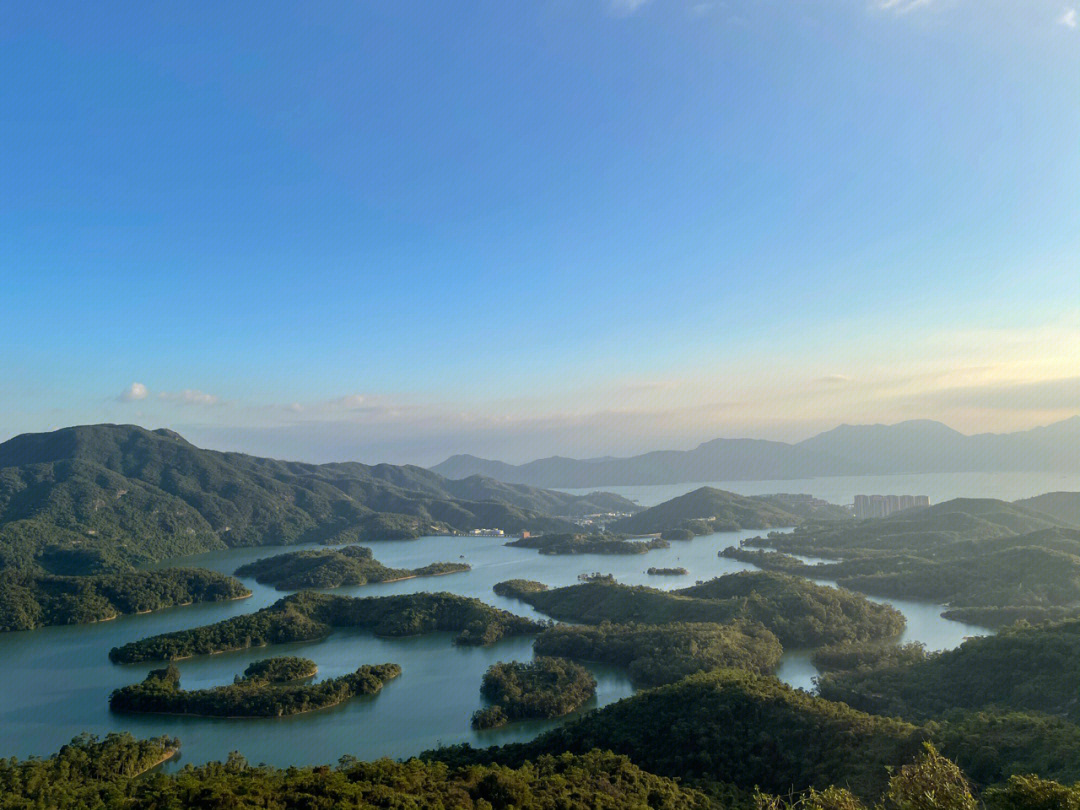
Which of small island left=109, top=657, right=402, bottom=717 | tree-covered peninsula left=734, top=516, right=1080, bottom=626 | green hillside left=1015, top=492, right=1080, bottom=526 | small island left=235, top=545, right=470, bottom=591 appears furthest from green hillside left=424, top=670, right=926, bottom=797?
green hillside left=1015, top=492, right=1080, bottom=526

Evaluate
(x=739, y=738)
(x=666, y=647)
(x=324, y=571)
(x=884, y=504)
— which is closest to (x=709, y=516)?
(x=884, y=504)

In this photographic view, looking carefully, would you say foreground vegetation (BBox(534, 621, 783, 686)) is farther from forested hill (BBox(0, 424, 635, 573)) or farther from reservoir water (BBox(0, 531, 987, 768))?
forested hill (BBox(0, 424, 635, 573))

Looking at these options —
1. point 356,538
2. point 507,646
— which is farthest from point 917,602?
point 356,538

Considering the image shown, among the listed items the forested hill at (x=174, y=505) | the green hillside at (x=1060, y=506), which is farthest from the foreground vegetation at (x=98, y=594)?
the green hillside at (x=1060, y=506)

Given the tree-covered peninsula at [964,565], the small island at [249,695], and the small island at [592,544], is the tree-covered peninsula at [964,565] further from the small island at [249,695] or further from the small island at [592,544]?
the small island at [249,695]

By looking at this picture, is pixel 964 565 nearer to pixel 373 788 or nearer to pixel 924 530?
pixel 924 530

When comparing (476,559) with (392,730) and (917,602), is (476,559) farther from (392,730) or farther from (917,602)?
(392,730)
